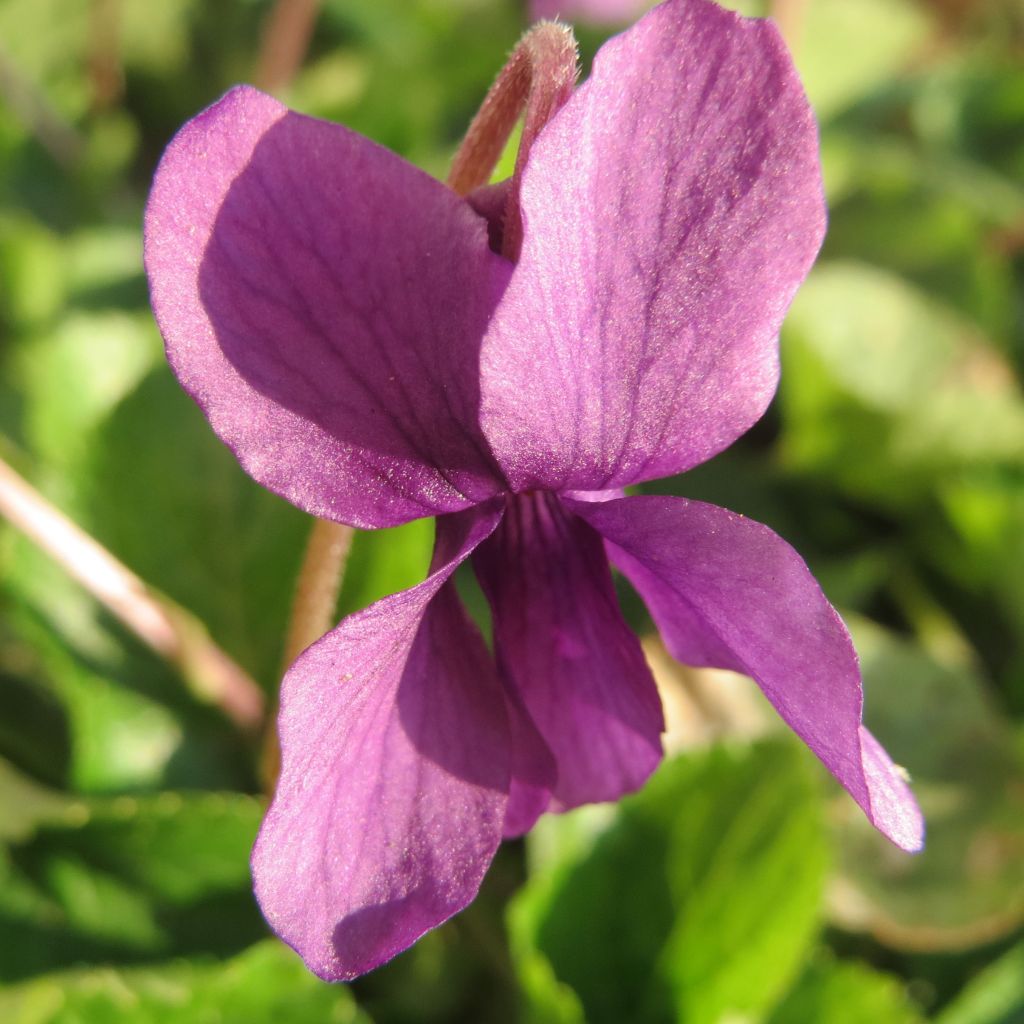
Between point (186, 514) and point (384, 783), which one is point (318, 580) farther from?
point (186, 514)

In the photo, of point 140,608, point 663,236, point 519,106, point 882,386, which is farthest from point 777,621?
point 882,386

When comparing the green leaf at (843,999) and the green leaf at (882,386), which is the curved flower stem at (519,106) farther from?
the green leaf at (882,386)

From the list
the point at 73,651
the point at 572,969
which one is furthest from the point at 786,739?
the point at 73,651

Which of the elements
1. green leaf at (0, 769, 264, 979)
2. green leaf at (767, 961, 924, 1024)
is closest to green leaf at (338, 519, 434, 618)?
green leaf at (0, 769, 264, 979)

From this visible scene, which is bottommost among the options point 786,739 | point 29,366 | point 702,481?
point 702,481

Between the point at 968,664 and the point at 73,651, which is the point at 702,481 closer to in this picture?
the point at 968,664
